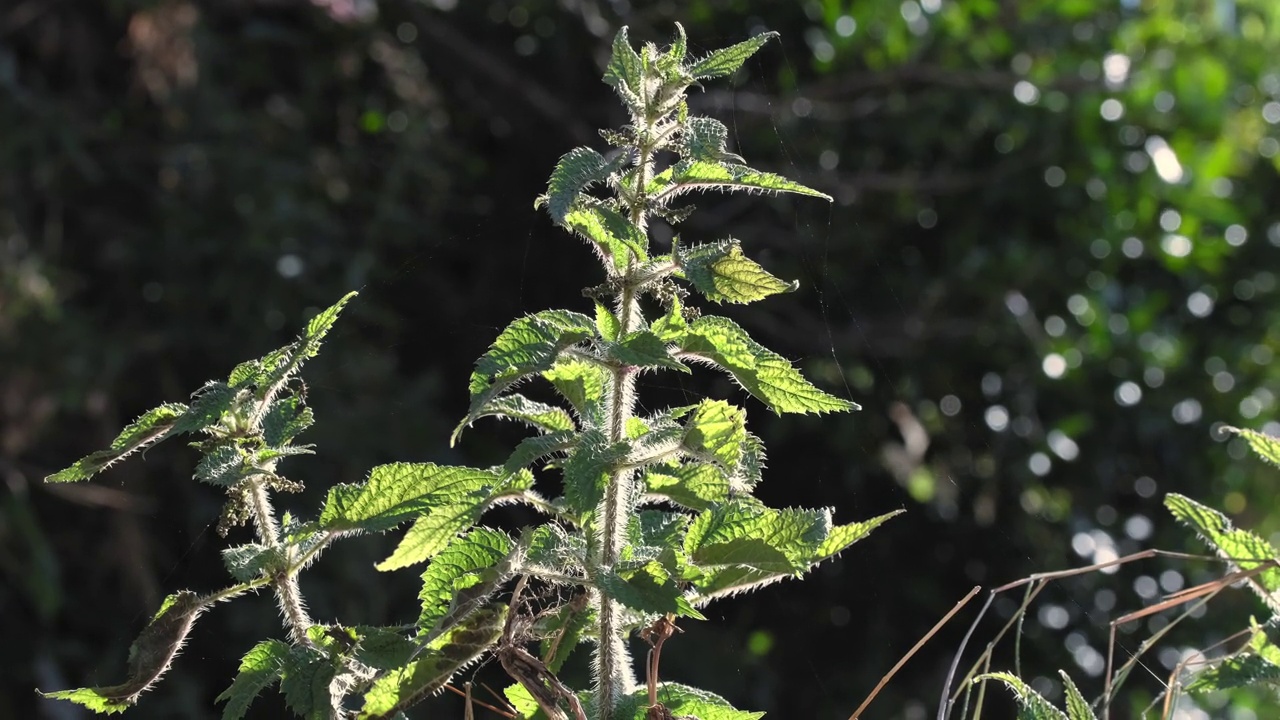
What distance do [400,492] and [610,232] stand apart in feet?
0.40

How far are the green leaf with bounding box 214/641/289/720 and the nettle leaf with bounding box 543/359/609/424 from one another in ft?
0.45

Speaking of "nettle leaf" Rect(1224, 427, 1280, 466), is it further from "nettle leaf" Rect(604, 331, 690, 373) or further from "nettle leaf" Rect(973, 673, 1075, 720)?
"nettle leaf" Rect(604, 331, 690, 373)

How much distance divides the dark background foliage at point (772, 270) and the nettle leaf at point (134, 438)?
1456mm

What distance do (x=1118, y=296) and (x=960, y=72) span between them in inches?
18.9

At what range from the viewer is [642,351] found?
0.43 metres

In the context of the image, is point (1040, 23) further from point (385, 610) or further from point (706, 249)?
point (706, 249)

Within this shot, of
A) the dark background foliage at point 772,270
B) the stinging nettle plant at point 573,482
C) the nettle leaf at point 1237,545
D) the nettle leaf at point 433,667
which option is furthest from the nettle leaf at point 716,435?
the dark background foliage at point 772,270

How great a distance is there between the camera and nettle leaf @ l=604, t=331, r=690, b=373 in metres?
0.42

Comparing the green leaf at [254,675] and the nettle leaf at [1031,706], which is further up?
the green leaf at [254,675]

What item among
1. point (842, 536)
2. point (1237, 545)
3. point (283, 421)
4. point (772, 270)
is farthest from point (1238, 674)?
point (772, 270)

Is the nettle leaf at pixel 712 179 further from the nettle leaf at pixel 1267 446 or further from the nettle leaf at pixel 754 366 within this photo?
the nettle leaf at pixel 1267 446

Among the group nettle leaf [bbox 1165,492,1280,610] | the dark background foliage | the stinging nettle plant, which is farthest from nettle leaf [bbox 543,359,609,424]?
the dark background foliage

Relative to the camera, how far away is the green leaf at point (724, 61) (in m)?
0.48

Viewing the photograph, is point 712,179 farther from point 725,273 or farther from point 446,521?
point 446,521
